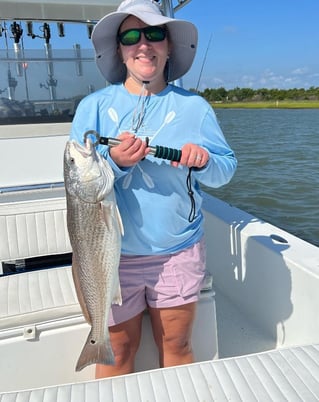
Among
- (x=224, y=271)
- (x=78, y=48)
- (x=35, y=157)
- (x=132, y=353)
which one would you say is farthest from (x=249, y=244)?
(x=78, y=48)

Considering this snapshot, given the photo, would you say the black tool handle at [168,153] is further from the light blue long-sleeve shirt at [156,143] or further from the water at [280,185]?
the water at [280,185]

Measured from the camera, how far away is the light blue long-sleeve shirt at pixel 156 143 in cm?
174

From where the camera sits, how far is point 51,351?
221cm

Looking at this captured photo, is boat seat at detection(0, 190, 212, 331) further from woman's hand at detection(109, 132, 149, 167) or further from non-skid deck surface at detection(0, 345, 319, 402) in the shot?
woman's hand at detection(109, 132, 149, 167)

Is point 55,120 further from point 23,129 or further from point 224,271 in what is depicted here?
point 224,271

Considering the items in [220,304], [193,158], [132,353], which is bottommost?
[220,304]

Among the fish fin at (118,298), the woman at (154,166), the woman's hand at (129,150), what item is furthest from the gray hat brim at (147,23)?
the fish fin at (118,298)

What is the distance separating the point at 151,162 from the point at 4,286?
4.57ft

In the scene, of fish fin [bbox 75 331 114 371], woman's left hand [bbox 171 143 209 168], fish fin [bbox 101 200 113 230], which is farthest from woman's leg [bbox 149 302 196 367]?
woman's left hand [bbox 171 143 209 168]

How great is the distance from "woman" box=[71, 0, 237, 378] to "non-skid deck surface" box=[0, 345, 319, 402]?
1.20 feet

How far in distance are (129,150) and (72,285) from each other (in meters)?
1.24

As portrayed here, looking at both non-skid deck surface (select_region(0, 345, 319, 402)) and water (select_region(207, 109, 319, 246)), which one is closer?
non-skid deck surface (select_region(0, 345, 319, 402))

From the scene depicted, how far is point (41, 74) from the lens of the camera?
3.94 m

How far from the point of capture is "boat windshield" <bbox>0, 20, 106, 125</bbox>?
3.82 metres
